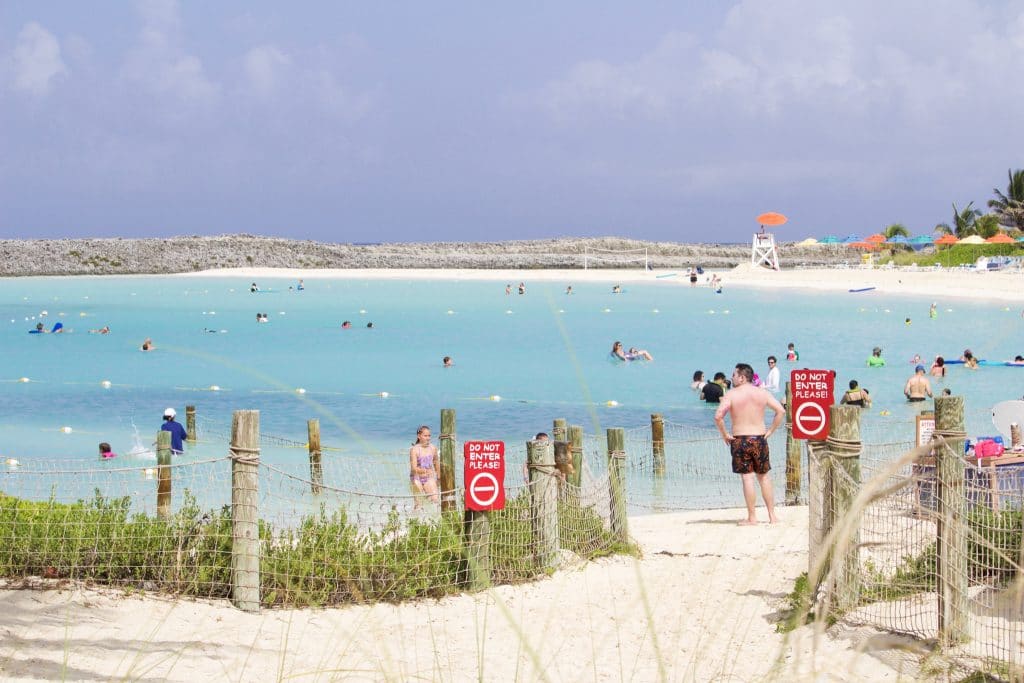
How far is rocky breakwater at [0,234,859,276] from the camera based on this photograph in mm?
109500

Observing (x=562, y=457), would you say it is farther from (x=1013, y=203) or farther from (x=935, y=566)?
(x=1013, y=203)

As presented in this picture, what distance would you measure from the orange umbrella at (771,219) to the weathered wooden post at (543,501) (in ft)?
235

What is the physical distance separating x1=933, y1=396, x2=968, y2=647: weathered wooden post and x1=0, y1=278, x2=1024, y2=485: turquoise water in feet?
2.58

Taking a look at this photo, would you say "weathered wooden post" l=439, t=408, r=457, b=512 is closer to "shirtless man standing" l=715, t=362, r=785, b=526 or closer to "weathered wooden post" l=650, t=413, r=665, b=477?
"shirtless man standing" l=715, t=362, r=785, b=526

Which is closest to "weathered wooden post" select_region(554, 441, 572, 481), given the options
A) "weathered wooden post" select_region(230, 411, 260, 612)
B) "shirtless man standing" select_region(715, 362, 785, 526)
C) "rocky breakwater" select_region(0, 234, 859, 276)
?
"shirtless man standing" select_region(715, 362, 785, 526)

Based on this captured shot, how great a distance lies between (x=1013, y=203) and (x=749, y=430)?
79.9 m

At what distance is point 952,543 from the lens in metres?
5.77

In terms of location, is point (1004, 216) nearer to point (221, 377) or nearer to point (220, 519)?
point (221, 377)

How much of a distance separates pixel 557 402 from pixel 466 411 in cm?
255

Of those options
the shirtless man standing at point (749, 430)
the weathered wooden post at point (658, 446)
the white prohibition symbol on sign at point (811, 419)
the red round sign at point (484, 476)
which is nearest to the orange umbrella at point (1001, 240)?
the weathered wooden post at point (658, 446)

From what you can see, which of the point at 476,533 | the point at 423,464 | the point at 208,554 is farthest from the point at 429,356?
the point at 208,554

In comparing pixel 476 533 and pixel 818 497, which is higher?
pixel 818 497

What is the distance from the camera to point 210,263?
112m

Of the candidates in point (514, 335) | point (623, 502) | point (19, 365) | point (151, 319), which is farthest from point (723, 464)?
point (151, 319)
